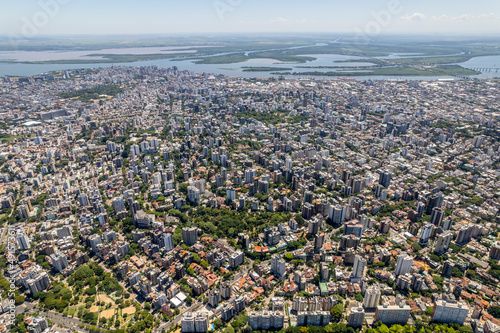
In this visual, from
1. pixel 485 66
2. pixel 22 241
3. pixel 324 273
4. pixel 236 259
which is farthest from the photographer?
pixel 485 66

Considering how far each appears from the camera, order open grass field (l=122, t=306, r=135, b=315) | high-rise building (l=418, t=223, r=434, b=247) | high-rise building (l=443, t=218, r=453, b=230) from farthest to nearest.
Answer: high-rise building (l=443, t=218, r=453, b=230), high-rise building (l=418, t=223, r=434, b=247), open grass field (l=122, t=306, r=135, b=315)

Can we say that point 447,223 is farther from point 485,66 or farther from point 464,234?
point 485,66

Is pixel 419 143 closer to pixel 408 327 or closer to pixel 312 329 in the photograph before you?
pixel 408 327

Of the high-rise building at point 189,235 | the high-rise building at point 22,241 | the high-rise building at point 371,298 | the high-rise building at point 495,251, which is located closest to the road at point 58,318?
the high-rise building at point 22,241

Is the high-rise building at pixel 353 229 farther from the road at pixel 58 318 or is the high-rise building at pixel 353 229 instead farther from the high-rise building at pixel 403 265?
the road at pixel 58 318

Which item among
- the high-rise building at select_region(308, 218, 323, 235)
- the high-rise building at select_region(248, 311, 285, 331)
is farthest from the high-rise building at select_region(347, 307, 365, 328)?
the high-rise building at select_region(308, 218, 323, 235)

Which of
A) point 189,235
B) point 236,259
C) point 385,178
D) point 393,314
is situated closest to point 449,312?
point 393,314

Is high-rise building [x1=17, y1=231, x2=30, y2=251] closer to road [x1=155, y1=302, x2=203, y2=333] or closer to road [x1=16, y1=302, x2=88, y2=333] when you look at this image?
road [x1=16, y1=302, x2=88, y2=333]

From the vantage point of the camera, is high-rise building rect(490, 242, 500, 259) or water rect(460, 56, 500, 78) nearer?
high-rise building rect(490, 242, 500, 259)
